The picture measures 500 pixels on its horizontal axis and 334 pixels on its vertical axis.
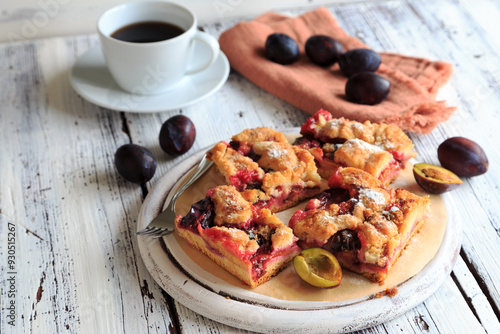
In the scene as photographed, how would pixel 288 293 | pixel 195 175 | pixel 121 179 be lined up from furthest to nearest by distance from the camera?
pixel 121 179 → pixel 195 175 → pixel 288 293

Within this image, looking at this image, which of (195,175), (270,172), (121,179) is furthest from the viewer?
(121,179)

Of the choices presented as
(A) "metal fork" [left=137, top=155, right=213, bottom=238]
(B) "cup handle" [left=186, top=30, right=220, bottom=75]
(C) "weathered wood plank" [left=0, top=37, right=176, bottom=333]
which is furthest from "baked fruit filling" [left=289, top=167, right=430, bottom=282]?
(B) "cup handle" [left=186, top=30, right=220, bottom=75]

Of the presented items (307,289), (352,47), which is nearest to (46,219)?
(307,289)

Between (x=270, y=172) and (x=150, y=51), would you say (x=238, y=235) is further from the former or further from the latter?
(x=150, y=51)

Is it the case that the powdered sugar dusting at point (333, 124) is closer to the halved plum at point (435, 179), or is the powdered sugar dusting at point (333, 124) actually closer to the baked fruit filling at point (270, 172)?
the baked fruit filling at point (270, 172)

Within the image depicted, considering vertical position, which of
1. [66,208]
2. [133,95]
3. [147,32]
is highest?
[147,32]

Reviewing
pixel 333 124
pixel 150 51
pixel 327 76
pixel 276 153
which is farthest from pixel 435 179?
pixel 150 51
